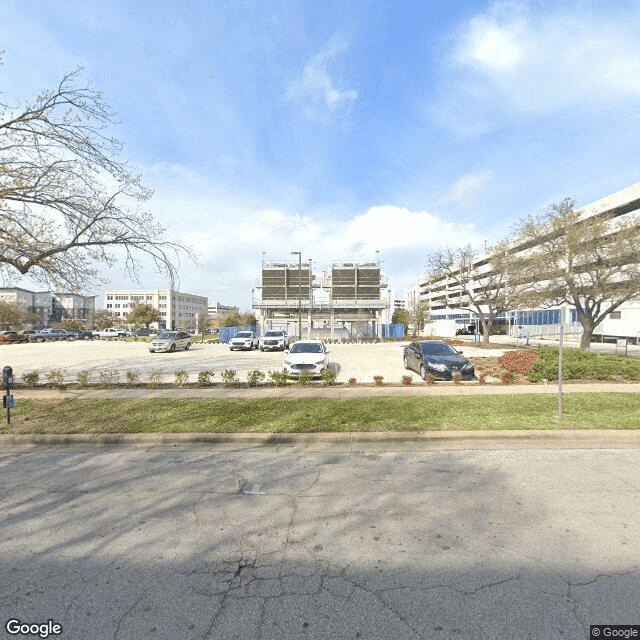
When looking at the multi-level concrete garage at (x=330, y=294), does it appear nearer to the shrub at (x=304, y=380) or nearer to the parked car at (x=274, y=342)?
the parked car at (x=274, y=342)

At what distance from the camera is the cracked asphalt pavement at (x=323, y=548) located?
2432 mm

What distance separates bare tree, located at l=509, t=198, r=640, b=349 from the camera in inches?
720

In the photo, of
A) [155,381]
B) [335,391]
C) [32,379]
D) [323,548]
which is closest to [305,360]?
[335,391]

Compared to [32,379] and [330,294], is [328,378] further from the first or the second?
[330,294]

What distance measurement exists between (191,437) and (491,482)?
17.4ft

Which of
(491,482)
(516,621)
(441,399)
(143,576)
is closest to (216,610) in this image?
(143,576)

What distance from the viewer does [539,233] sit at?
77.5 ft

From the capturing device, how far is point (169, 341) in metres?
25.9

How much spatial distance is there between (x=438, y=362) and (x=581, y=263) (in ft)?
47.0

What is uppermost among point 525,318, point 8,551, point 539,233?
point 539,233

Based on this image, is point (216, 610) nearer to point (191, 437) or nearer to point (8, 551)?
point (8, 551)

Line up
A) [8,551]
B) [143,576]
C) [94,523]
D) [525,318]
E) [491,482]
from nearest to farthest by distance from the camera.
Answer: [143,576] < [8,551] < [94,523] < [491,482] < [525,318]

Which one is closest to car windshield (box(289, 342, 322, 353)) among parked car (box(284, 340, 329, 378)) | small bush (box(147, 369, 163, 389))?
parked car (box(284, 340, 329, 378))

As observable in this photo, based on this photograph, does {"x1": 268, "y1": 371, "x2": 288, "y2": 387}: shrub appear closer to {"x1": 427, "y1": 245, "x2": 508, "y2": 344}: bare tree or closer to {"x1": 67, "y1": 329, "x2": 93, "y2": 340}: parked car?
{"x1": 427, "y1": 245, "x2": 508, "y2": 344}: bare tree
